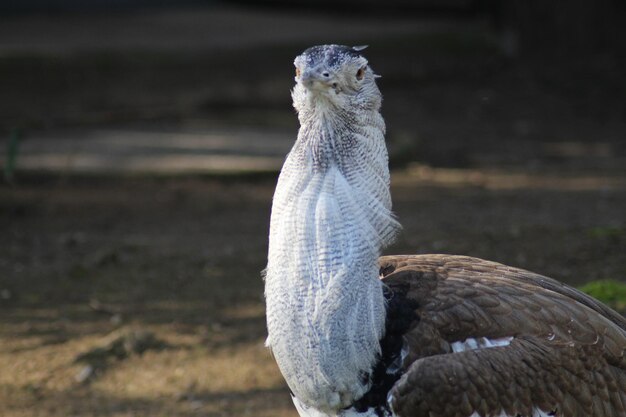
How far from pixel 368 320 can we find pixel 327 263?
0.23 metres

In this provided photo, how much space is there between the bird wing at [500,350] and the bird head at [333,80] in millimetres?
649

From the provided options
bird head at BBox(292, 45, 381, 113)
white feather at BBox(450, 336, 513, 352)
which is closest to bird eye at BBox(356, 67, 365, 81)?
bird head at BBox(292, 45, 381, 113)

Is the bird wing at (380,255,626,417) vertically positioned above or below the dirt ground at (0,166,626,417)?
above

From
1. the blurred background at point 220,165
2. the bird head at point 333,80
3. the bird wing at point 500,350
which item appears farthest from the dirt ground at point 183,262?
the bird head at point 333,80

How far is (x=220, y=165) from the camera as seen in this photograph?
8000mm

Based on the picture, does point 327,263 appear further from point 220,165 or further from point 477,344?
point 220,165

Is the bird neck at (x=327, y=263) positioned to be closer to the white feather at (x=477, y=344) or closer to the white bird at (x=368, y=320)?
the white bird at (x=368, y=320)

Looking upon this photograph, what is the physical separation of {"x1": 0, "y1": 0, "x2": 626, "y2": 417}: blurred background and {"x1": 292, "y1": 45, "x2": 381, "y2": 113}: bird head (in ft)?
5.70

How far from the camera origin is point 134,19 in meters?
11.5

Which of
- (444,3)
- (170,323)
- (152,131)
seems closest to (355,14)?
(444,3)

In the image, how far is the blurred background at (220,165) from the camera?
17.1 feet

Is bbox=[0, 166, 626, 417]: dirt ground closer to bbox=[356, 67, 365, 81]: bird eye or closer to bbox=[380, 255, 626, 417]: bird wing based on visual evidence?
bbox=[380, 255, 626, 417]: bird wing

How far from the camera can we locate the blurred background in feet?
17.1

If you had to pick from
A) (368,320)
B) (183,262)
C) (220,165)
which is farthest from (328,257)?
(220,165)
